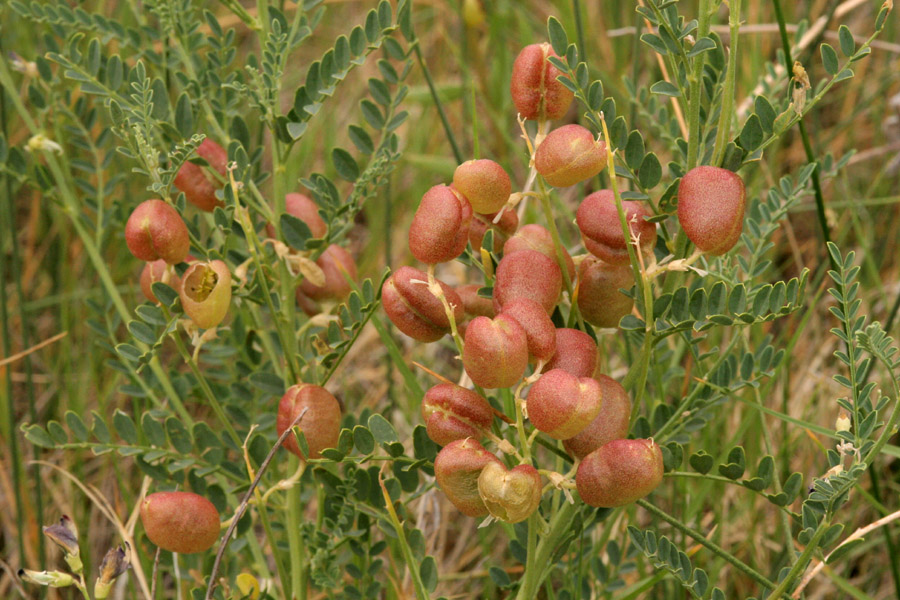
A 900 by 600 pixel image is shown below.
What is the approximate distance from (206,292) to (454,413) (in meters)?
0.29

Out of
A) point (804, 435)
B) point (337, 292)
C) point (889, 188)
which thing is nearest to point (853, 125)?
point (889, 188)

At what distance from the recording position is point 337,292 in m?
1.11

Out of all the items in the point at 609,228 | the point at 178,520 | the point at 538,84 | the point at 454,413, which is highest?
the point at 538,84

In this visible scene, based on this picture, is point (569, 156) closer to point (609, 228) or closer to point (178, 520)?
point (609, 228)

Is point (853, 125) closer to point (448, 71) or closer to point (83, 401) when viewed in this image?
point (448, 71)

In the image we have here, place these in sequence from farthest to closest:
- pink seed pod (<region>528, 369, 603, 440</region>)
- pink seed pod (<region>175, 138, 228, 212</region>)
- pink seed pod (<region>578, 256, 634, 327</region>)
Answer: pink seed pod (<region>175, 138, 228, 212</region>) → pink seed pod (<region>578, 256, 634, 327</region>) → pink seed pod (<region>528, 369, 603, 440</region>)

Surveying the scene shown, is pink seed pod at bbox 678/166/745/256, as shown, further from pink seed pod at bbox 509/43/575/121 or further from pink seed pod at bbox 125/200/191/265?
pink seed pod at bbox 125/200/191/265

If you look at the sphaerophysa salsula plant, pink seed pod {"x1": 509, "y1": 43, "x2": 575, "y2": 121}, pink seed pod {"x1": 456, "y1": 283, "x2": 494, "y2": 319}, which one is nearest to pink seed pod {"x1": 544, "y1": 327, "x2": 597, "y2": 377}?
the sphaerophysa salsula plant

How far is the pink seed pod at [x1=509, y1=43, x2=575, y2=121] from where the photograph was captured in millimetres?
874

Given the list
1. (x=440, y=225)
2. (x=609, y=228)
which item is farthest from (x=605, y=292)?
(x=440, y=225)

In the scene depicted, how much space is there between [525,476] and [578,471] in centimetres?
7

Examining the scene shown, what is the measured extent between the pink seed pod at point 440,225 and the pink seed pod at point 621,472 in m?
0.22

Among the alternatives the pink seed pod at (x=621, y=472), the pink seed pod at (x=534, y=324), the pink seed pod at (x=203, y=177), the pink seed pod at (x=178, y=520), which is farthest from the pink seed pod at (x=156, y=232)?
the pink seed pod at (x=621, y=472)

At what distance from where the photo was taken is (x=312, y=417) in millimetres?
958
